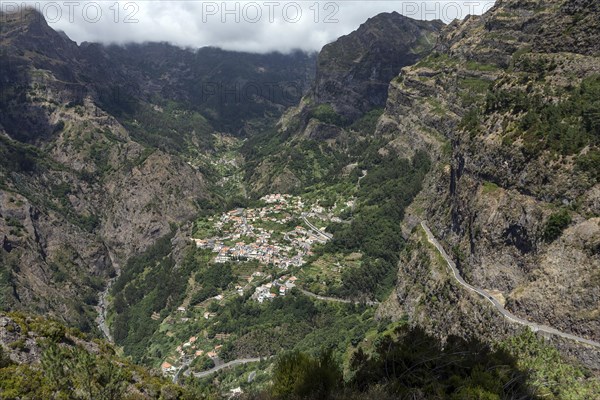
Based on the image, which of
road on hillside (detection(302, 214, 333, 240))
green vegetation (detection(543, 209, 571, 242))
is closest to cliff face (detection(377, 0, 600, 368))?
green vegetation (detection(543, 209, 571, 242))

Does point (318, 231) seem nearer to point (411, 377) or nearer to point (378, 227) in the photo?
point (378, 227)

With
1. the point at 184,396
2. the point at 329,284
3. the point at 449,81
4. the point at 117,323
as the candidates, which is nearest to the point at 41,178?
the point at 117,323

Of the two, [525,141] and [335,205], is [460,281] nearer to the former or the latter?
[525,141]

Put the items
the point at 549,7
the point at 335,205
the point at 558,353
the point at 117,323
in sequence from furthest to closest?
the point at 335,205, the point at 117,323, the point at 549,7, the point at 558,353

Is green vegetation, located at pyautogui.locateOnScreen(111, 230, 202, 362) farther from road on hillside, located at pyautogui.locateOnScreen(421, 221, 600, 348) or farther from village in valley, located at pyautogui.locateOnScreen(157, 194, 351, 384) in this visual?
road on hillside, located at pyautogui.locateOnScreen(421, 221, 600, 348)

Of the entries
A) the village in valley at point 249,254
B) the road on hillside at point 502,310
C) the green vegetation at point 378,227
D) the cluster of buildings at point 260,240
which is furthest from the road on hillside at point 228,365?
the road on hillside at point 502,310

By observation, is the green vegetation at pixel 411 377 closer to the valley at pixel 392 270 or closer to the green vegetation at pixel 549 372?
the valley at pixel 392 270
